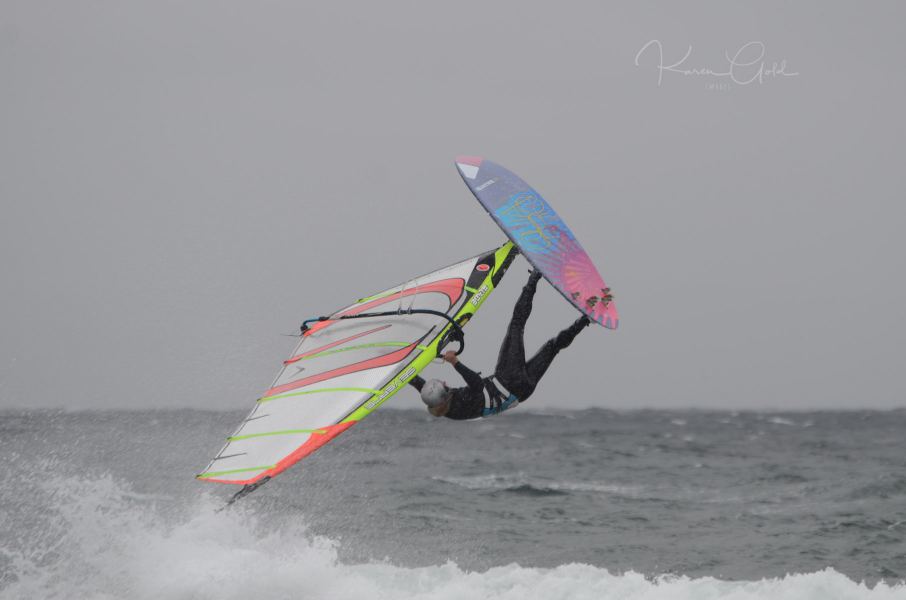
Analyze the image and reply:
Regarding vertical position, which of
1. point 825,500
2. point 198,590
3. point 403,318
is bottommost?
point 198,590

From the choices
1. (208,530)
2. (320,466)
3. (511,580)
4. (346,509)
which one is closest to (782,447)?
(320,466)

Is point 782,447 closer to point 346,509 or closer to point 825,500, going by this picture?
point 825,500

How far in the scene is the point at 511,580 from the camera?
10.8 m

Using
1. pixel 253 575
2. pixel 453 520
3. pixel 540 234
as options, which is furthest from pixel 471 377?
pixel 453 520

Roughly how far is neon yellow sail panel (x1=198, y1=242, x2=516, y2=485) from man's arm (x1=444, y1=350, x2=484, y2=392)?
0.35ft

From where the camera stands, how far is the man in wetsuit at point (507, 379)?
625 cm

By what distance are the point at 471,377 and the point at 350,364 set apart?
814 millimetres

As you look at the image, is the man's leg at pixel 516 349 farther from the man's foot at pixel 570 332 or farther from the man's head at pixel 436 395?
the man's head at pixel 436 395

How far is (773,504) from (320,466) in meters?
8.53

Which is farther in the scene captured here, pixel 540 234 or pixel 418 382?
pixel 540 234

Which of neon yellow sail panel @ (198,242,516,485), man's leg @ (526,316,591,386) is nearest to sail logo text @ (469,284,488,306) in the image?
neon yellow sail panel @ (198,242,516,485)

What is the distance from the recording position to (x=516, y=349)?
646 cm

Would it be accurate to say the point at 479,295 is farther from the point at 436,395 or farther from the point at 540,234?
the point at 436,395

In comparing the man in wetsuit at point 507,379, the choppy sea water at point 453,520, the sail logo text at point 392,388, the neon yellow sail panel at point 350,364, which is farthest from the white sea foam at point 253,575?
the sail logo text at point 392,388
